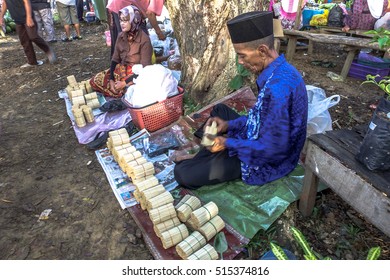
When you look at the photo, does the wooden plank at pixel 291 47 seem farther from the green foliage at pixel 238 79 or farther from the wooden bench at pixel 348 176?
the wooden bench at pixel 348 176

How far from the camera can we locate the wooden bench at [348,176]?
172 cm

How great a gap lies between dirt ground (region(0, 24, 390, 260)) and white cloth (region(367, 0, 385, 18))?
6.51 feet

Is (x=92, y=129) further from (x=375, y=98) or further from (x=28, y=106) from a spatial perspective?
(x=375, y=98)

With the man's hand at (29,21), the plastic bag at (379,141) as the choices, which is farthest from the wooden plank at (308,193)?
the man's hand at (29,21)

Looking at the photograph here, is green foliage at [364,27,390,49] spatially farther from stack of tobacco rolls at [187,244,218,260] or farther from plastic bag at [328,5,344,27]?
plastic bag at [328,5,344,27]

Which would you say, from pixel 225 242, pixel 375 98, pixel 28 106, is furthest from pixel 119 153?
pixel 375 98

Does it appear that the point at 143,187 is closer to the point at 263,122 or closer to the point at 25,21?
the point at 263,122

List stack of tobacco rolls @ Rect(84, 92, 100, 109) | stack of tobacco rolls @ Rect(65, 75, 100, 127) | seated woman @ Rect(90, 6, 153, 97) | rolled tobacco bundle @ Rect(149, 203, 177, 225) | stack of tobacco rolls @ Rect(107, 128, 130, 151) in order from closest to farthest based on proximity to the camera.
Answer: rolled tobacco bundle @ Rect(149, 203, 177, 225) < stack of tobacco rolls @ Rect(107, 128, 130, 151) < stack of tobacco rolls @ Rect(65, 75, 100, 127) < seated woman @ Rect(90, 6, 153, 97) < stack of tobacco rolls @ Rect(84, 92, 100, 109)

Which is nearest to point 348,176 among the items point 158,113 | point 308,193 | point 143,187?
point 308,193

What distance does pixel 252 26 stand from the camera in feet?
6.91

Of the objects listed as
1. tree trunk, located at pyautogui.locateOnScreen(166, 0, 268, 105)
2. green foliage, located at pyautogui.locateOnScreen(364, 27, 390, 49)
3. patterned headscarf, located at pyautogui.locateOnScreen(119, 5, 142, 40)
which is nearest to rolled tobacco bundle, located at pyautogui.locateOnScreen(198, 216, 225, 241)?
green foliage, located at pyautogui.locateOnScreen(364, 27, 390, 49)

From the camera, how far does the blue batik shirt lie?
216 centimetres

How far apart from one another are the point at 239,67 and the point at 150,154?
1.78 metres

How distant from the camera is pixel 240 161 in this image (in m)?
2.72
